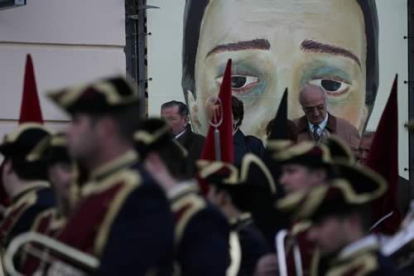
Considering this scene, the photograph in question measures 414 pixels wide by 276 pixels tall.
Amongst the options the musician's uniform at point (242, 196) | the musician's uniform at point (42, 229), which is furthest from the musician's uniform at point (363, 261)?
the musician's uniform at point (242, 196)

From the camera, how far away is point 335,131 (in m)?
10.8

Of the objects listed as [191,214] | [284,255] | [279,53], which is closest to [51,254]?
[191,214]

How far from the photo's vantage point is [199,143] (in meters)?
10.7

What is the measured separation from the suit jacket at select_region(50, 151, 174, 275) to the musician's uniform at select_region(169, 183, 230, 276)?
0.57 metres

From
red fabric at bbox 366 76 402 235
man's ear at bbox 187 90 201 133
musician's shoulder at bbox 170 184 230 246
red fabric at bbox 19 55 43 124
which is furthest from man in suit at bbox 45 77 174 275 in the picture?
man's ear at bbox 187 90 201 133

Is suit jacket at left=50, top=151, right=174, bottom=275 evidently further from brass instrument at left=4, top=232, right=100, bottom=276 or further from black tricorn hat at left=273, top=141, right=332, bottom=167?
black tricorn hat at left=273, top=141, right=332, bottom=167

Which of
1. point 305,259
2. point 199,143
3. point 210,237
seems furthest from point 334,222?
point 199,143

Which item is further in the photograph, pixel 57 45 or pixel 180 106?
pixel 57 45

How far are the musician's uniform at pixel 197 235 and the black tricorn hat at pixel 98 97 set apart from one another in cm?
86

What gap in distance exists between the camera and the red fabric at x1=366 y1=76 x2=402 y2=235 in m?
8.77

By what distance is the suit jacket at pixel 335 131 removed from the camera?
419 inches

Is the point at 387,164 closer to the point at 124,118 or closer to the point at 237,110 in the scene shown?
the point at 237,110

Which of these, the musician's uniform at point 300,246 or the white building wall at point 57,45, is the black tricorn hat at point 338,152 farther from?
the white building wall at point 57,45

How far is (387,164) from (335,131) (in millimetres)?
2013
